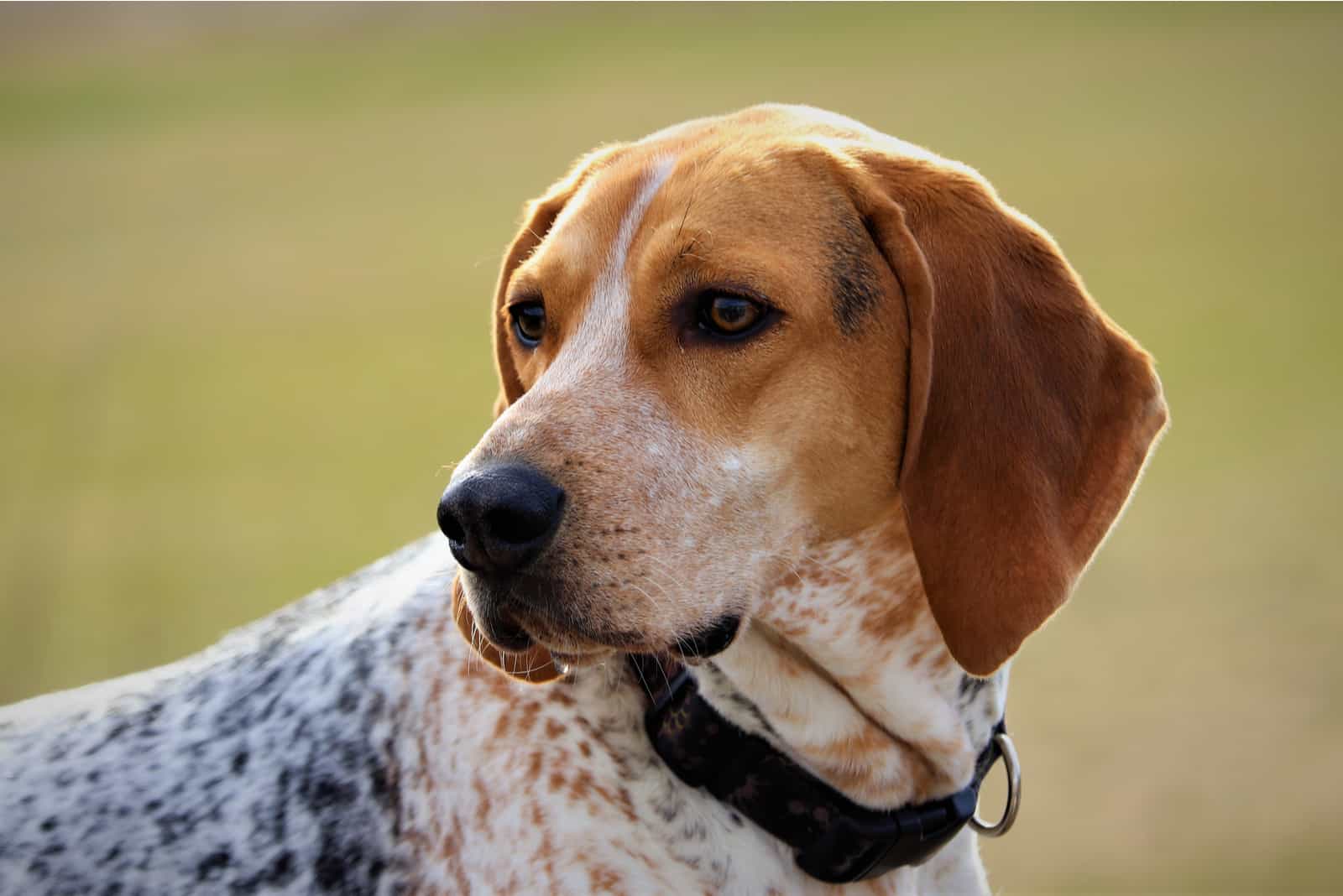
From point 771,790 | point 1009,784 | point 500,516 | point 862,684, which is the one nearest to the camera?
point 500,516

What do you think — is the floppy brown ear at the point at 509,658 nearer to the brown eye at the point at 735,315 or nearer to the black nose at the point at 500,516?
the black nose at the point at 500,516

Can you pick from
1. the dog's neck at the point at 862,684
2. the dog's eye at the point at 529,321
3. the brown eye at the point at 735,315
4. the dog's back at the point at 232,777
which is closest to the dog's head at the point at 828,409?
the brown eye at the point at 735,315

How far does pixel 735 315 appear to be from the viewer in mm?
2457

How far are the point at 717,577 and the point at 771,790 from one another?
459 millimetres

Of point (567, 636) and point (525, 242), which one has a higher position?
point (525, 242)

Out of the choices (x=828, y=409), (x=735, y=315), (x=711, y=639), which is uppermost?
(x=735, y=315)

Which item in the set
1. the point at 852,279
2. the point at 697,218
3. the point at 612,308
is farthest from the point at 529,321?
the point at 852,279

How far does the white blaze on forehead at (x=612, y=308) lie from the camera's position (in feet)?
8.41

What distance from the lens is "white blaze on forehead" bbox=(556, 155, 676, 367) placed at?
256 cm

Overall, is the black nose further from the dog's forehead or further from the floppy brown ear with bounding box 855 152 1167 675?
the floppy brown ear with bounding box 855 152 1167 675

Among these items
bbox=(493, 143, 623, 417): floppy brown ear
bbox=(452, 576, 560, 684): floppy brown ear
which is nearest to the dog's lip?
bbox=(452, 576, 560, 684): floppy brown ear

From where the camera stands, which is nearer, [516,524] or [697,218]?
[516,524]

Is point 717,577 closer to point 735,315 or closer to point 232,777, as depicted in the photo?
point 735,315

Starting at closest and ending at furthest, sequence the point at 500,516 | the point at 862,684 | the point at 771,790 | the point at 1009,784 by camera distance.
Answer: the point at 500,516 → the point at 771,790 → the point at 862,684 → the point at 1009,784
